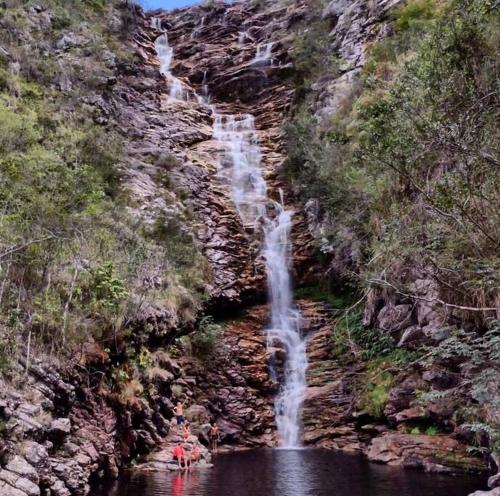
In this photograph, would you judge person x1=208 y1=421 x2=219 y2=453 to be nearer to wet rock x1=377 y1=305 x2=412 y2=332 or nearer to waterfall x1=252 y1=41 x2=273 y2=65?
wet rock x1=377 y1=305 x2=412 y2=332

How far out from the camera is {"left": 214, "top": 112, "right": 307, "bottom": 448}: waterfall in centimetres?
1862

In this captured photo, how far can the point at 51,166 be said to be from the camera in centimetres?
1565

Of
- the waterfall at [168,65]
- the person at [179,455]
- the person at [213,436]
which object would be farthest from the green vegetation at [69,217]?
the waterfall at [168,65]

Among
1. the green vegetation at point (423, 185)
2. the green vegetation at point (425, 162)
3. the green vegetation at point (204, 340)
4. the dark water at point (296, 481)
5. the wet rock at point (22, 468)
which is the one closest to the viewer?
the wet rock at point (22, 468)

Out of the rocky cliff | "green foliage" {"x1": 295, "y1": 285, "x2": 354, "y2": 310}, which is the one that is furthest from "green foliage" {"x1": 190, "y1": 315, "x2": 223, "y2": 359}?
"green foliage" {"x1": 295, "y1": 285, "x2": 354, "y2": 310}

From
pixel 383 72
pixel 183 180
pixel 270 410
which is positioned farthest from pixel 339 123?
pixel 270 410

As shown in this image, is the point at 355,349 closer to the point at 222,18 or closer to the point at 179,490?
the point at 179,490

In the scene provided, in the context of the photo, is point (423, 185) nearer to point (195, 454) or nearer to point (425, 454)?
point (425, 454)

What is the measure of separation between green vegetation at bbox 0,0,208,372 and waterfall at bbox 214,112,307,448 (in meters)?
3.28

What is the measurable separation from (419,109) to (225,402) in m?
11.1

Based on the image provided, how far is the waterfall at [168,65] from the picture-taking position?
32969 millimetres

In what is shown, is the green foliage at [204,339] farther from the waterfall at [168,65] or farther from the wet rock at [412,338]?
the waterfall at [168,65]

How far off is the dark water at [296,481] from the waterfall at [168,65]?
959 inches

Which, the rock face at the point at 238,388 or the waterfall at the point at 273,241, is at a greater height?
the waterfall at the point at 273,241
